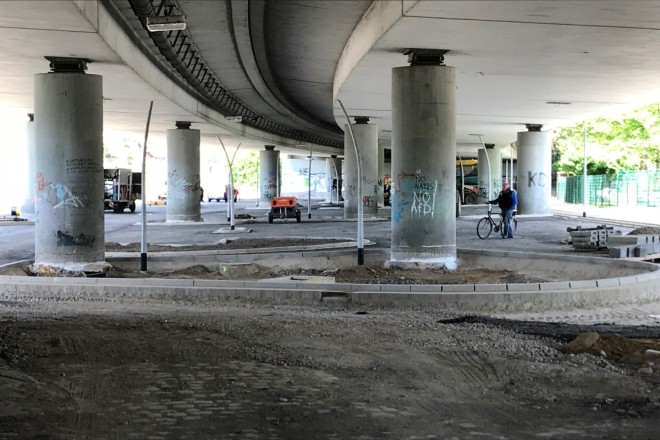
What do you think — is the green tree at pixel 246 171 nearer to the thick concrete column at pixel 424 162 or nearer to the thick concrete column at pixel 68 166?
the thick concrete column at pixel 68 166

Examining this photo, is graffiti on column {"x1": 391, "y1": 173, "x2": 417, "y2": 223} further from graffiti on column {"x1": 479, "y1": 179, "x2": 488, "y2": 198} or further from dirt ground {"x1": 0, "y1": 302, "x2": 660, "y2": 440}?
graffiti on column {"x1": 479, "y1": 179, "x2": 488, "y2": 198}

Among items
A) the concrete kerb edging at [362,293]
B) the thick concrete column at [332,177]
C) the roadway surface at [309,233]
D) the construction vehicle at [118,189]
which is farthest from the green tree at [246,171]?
the concrete kerb edging at [362,293]

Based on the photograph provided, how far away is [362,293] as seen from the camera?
12.7 m

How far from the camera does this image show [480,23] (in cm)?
1395

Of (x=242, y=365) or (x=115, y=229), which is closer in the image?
(x=242, y=365)

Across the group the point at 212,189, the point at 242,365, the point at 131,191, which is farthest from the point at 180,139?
the point at 212,189

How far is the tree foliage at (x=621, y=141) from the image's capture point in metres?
49.8

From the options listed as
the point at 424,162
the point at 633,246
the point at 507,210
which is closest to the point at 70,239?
the point at 424,162

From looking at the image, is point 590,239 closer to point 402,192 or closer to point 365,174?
point 402,192

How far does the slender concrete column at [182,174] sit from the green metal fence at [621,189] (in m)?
30.4

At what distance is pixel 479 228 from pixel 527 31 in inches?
502

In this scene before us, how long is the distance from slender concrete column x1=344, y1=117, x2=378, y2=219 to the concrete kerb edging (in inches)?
907

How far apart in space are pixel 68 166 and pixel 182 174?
20733 millimetres

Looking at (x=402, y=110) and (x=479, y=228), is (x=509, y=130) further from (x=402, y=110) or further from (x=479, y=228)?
(x=402, y=110)
